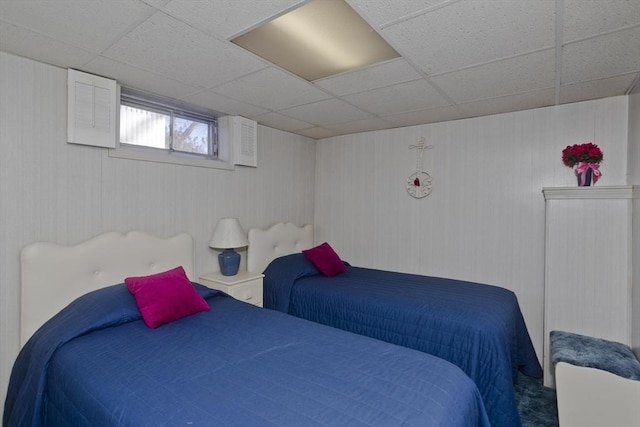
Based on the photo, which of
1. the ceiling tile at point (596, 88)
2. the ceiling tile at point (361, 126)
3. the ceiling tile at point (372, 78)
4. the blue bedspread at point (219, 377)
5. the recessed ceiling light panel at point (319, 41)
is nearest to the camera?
the blue bedspread at point (219, 377)

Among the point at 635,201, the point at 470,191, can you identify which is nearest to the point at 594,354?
the point at 635,201

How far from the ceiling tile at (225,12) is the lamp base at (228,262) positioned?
6.37ft

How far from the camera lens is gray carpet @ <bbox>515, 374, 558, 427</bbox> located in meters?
2.15

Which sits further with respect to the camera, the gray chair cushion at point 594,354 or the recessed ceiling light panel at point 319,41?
the gray chair cushion at point 594,354

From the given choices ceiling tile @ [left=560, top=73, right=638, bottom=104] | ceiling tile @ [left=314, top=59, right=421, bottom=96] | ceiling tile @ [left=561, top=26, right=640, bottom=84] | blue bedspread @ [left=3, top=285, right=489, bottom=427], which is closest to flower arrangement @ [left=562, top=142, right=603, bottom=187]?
ceiling tile @ [left=560, top=73, right=638, bottom=104]

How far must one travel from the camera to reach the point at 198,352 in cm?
162

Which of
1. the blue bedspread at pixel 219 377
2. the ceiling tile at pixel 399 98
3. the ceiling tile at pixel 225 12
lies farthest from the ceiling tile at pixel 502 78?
the blue bedspread at pixel 219 377

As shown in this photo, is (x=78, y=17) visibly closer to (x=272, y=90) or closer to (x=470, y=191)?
(x=272, y=90)

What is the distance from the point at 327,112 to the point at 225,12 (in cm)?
169

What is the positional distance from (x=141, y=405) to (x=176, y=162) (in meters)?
2.08

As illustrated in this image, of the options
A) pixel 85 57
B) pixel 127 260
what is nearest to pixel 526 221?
pixel 127 260

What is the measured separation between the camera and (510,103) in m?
2.78

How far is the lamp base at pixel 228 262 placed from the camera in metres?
3.01

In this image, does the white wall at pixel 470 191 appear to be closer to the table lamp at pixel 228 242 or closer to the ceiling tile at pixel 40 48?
the table lamp at pixel 228 242
